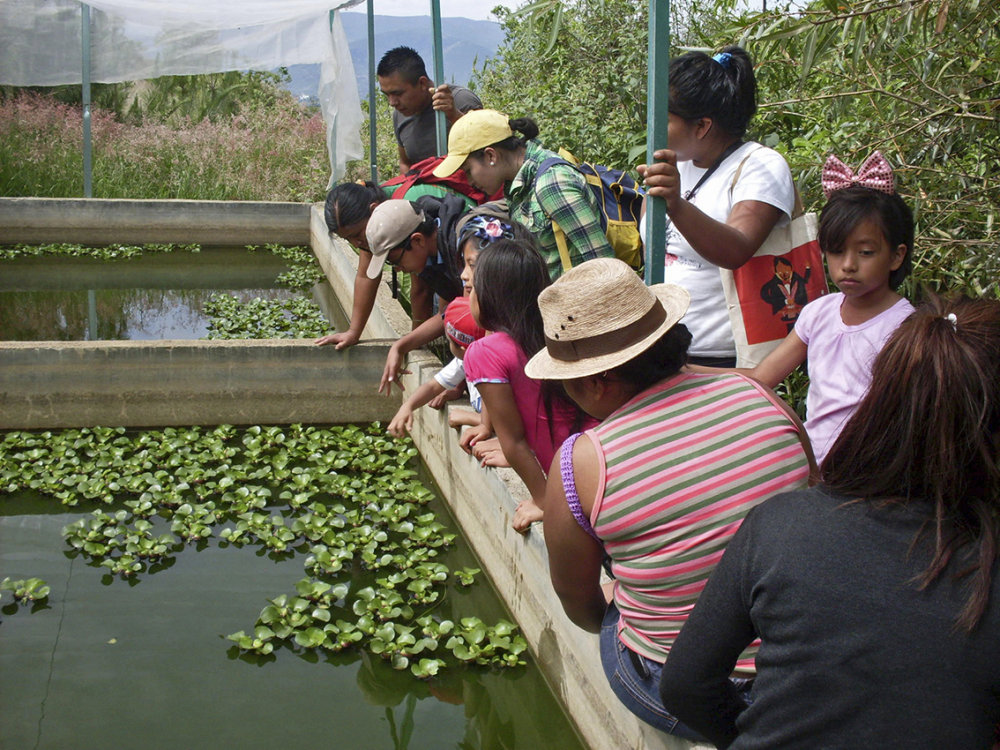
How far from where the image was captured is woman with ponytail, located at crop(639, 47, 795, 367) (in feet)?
7.68

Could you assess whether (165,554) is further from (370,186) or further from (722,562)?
(722,562)

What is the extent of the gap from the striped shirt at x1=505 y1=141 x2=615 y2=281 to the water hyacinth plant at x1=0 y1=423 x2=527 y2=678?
3.96 ft

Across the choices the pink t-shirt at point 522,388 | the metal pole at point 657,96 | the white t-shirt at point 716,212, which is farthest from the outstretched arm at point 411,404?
the metal pole at point 657,96

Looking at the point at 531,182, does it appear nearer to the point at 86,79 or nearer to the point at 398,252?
the point at 398,252

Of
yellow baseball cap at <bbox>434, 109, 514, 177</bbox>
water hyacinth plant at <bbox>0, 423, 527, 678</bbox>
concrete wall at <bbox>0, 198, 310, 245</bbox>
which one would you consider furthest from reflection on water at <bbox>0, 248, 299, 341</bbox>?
yellow baseball cap at <bbox>434, 109, 514, 177</bbox>

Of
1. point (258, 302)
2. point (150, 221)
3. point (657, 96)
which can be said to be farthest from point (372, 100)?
point (657, 96)

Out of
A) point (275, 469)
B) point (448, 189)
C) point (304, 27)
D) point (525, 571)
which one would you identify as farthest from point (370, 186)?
point (304, 27)

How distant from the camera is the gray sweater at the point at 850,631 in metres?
1.22

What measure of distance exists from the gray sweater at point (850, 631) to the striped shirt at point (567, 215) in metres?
1.93

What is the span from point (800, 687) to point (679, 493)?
423 millimetres

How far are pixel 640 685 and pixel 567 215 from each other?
1721 mm

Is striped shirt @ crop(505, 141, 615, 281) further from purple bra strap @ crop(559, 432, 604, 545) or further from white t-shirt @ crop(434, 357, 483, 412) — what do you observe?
purple bra strap @ crop(559, 432, 604, 545)

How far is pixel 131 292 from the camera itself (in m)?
8.45

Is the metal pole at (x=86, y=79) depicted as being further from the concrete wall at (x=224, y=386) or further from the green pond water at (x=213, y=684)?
the green pond water at (x=213, y=684)
